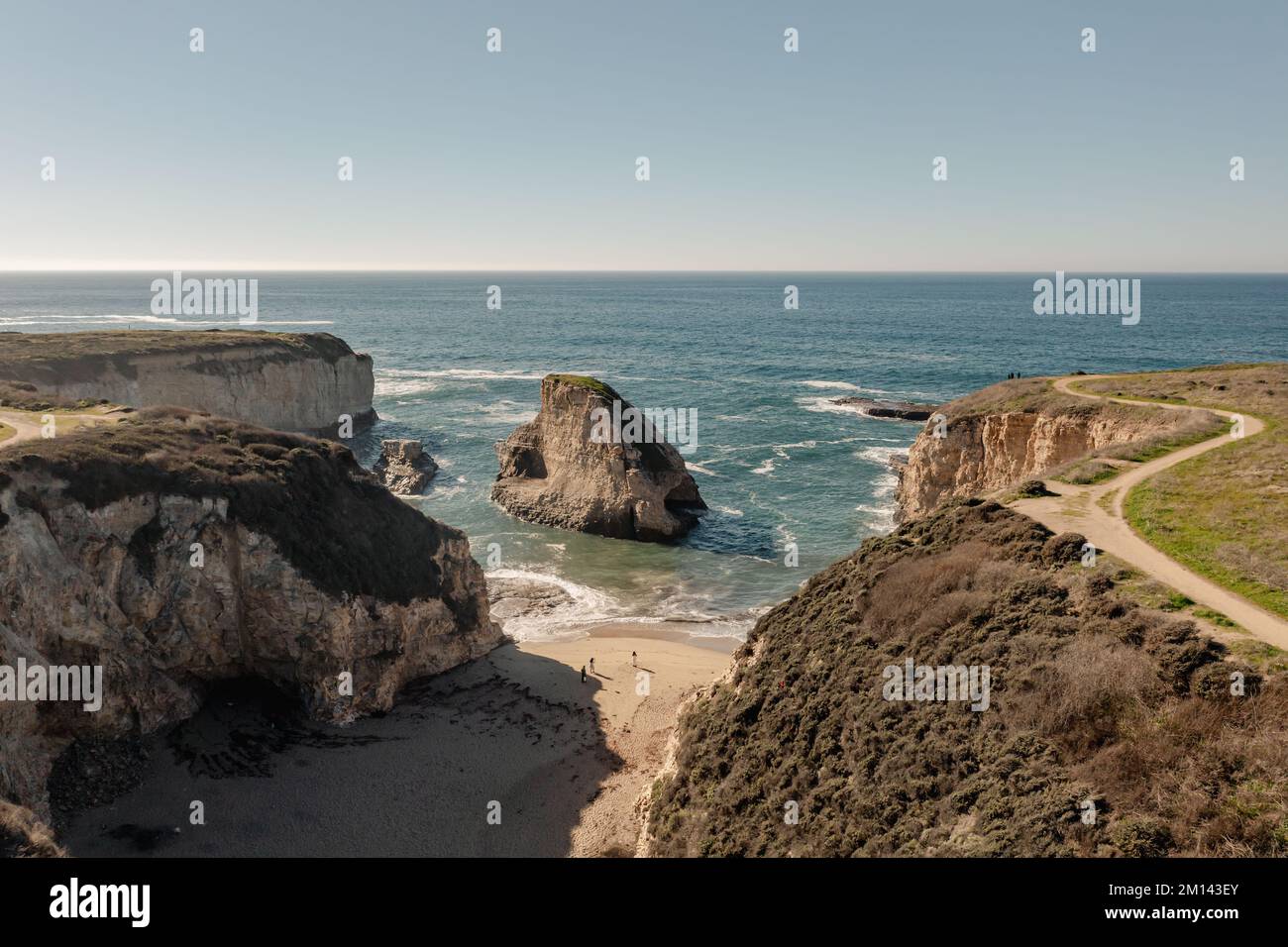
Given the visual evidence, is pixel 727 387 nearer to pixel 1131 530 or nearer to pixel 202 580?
pixel 1131 530

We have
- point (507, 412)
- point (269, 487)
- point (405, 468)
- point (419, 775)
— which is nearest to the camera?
point (419, 775)

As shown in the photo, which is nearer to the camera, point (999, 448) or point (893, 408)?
point (999, 448)

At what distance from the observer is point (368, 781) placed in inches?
869

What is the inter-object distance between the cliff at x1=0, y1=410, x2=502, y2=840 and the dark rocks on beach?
53.8m

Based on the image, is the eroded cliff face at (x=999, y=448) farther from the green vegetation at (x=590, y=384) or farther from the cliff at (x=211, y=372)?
the cliff at (x=211, y=372)

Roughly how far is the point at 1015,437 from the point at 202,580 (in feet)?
122

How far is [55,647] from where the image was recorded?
20.2 meters

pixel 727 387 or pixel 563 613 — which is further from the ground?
pixel 727 387

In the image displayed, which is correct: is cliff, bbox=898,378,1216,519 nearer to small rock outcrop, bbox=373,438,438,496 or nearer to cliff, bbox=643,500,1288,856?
cliff, bbox=643,500,1288,856

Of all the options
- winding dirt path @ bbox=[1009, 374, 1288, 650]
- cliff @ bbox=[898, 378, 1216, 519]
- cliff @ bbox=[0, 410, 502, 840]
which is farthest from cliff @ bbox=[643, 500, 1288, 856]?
cliff @ bbox=[898, 378, 1216, 519]

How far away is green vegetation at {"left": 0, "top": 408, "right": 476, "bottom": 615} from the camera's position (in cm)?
2264

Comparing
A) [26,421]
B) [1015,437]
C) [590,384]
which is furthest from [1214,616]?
[26,421]

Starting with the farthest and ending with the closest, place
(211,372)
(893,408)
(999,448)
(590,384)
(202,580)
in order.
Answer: (893,408) → (211,372) → (590,384) → (999,448) → (202,580)

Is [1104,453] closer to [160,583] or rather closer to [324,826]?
[324,826]
